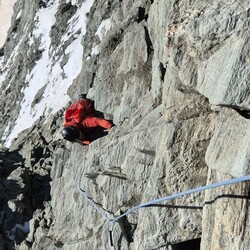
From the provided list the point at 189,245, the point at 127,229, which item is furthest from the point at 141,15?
the point at 189,245

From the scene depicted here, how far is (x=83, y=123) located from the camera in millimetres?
15742

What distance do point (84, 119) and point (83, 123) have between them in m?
0.23

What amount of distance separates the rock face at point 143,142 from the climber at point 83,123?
378mm

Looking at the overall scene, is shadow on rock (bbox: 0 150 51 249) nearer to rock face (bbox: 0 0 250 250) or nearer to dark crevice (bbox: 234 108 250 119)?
rock face (bbox: 0 0 250 250)

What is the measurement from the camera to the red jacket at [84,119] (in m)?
15.5

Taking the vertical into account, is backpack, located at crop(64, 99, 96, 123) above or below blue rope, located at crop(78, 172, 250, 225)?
above

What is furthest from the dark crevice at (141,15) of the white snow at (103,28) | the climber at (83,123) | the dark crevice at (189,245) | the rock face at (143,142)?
the dark crevice at (189,245)

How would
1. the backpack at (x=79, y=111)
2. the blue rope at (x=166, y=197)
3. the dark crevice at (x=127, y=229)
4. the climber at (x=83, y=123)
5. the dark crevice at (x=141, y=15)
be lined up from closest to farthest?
the blue rope at (x=166, y=197) → the dark crevice at (x=127, y=229) → the climber at (x=83, y=123) → the backpack at (x=79, y=111) → the dark crevice at (x=141, y=15)

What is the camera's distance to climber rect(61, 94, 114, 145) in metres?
15.3

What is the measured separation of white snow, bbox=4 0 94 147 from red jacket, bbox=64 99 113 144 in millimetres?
4466

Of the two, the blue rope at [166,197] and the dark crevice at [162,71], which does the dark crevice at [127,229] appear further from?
the dark crevice at [162,71]

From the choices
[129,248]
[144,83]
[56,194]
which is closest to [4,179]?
[56,194]

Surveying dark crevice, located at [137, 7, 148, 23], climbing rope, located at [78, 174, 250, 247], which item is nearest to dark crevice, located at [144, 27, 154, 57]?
dark crevice, located at [137, 7, 148, 23]

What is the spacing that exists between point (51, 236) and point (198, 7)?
8.73 metres
